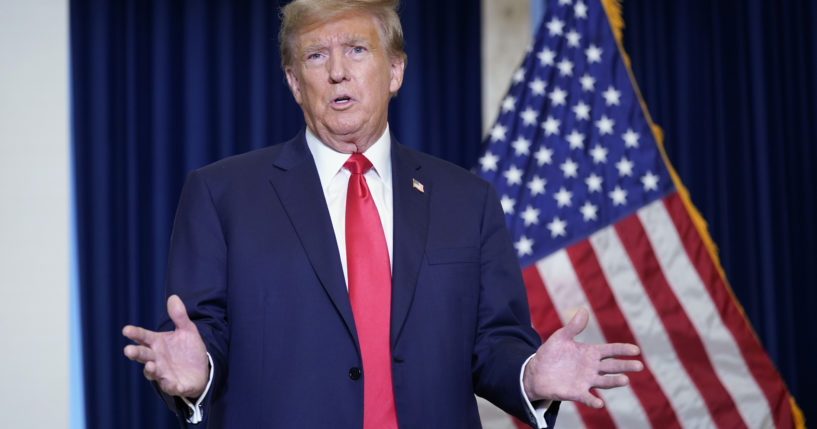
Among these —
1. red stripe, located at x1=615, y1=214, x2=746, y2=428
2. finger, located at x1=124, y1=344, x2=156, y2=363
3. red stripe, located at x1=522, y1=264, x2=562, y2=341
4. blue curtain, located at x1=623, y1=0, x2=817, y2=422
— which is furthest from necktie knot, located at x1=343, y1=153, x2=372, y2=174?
blue curtain, located at x1=623, y1=0, x2=817, y2=422

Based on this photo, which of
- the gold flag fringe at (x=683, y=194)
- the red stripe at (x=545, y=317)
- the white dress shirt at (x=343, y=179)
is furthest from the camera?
the gold flag fringe at (x=683, y=194)

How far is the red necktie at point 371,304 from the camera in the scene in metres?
1.63

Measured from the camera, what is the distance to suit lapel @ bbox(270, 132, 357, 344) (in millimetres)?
1606

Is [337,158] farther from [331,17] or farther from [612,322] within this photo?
[612,322]

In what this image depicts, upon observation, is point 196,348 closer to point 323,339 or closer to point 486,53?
point 323,339

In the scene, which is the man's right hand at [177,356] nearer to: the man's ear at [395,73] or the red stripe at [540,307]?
the man's ear at [395,73]

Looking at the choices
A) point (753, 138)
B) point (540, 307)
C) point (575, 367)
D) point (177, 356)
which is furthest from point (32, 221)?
point (753, 138)

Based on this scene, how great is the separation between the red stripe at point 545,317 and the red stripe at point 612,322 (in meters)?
0.13

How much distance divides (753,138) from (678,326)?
1.33 m

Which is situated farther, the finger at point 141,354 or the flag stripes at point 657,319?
the flag stripes at point 657,319

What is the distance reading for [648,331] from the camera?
10.1 ft

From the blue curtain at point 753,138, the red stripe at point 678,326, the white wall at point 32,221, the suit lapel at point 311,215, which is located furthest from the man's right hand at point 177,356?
the blue curtain at point 753,138

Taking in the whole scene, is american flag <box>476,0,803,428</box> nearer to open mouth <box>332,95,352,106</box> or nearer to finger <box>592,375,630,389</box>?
open mouth <box>332,95,352,106</box>

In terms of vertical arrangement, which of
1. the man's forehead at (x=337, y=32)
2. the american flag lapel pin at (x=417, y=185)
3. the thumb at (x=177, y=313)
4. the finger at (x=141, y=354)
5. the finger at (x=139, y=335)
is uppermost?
the man's forehead at (x=337, y=32)
